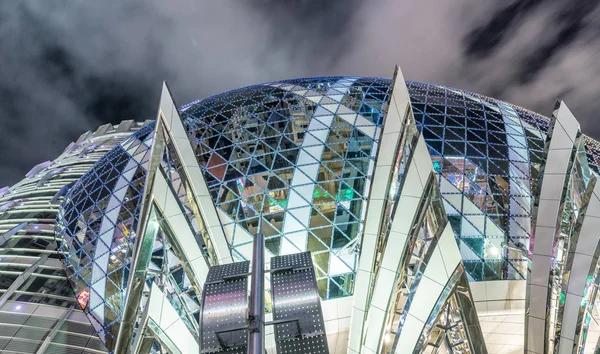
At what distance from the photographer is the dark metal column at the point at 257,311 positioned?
12.7ft

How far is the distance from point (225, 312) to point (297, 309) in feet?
4.70

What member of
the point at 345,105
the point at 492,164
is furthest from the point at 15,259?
the point at 492,164

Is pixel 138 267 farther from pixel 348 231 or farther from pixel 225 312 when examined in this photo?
pixel 348 231

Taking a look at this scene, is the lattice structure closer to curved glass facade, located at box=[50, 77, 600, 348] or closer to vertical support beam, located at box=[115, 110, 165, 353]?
curved glass facade, located at box=[50, 77, 600, 348]

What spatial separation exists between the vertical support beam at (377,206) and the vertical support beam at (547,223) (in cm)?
652

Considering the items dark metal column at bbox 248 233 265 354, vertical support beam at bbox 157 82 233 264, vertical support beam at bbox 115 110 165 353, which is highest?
vertical support beam at bbox 157 82 233 264

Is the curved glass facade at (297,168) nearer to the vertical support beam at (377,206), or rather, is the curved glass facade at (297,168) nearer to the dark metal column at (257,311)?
the vertical support beam at (377,206)

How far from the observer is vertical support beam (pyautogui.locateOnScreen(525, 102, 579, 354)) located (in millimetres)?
11320

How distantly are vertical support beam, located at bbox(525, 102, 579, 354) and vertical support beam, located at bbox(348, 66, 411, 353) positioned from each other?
6516 mm

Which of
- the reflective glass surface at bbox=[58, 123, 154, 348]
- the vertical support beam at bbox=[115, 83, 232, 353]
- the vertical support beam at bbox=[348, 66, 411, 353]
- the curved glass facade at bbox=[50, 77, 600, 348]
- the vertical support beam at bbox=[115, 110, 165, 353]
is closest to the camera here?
the vertical support beam at bbox=[115, 110, 165, 353]

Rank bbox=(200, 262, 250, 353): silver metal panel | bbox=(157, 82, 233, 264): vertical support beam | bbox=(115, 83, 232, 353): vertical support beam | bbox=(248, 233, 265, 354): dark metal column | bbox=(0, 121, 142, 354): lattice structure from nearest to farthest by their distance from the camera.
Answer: bbox=(248, 233, 265, 354): dark metal column < bbox=(200, 262, 250, 353): silver metal panel < bbox=(115, 83, 232, 353): vertical support beam < bbox=(157, 82, 233, 264): vertical support beam < bbox=(0, 121, 142, 354): lattice structure

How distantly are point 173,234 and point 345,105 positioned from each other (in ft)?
52.2

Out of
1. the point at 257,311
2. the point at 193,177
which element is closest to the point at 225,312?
the point at 257,311

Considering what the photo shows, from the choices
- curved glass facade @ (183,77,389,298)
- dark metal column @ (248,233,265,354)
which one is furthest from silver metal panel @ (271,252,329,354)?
curved glass facade @ (183,77,389,298)
